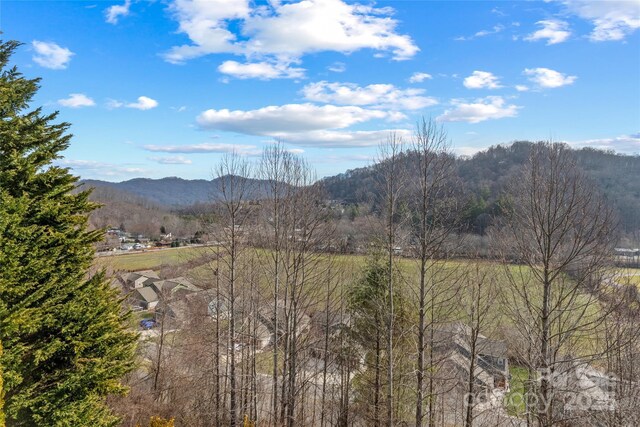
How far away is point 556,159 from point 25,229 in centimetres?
967

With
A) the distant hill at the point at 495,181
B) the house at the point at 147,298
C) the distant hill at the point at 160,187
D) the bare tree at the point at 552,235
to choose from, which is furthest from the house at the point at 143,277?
the distant hill at the point at 160,187

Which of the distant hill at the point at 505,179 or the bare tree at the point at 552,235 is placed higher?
the distant hill at the point at 505,179

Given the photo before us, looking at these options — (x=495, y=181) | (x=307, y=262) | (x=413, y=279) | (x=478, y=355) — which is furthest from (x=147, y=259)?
Answer: (x=413, y=279)

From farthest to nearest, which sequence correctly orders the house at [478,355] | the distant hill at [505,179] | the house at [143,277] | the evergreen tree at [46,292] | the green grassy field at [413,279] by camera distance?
the house at [143,277] < the house at [478,355] < the distant hill at [505,179] < the green grassy field at [413,279] < the evergreen tree at [46,292]

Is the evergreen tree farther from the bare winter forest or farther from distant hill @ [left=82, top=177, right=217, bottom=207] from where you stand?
distant hill @ [left=82, top=177, right=217, bottom=207]

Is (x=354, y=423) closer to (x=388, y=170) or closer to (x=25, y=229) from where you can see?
(x=388, y=170)

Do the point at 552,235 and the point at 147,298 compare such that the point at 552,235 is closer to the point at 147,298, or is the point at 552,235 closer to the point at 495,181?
the point at 495,181

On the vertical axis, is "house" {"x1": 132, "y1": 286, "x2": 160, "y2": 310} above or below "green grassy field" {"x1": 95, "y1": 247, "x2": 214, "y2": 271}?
below

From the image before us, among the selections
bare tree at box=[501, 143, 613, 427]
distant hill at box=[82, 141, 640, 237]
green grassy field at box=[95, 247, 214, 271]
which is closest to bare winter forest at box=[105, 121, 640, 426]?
bare tree at box=[501, 143, 613, 427]

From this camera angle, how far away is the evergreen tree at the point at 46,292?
655 cm

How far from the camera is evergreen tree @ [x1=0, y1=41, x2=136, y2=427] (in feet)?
21.5

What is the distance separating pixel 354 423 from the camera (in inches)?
600

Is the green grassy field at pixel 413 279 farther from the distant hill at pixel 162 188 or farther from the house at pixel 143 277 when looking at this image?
the distant hill at pixel 162 188

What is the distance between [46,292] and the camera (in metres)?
7.19
